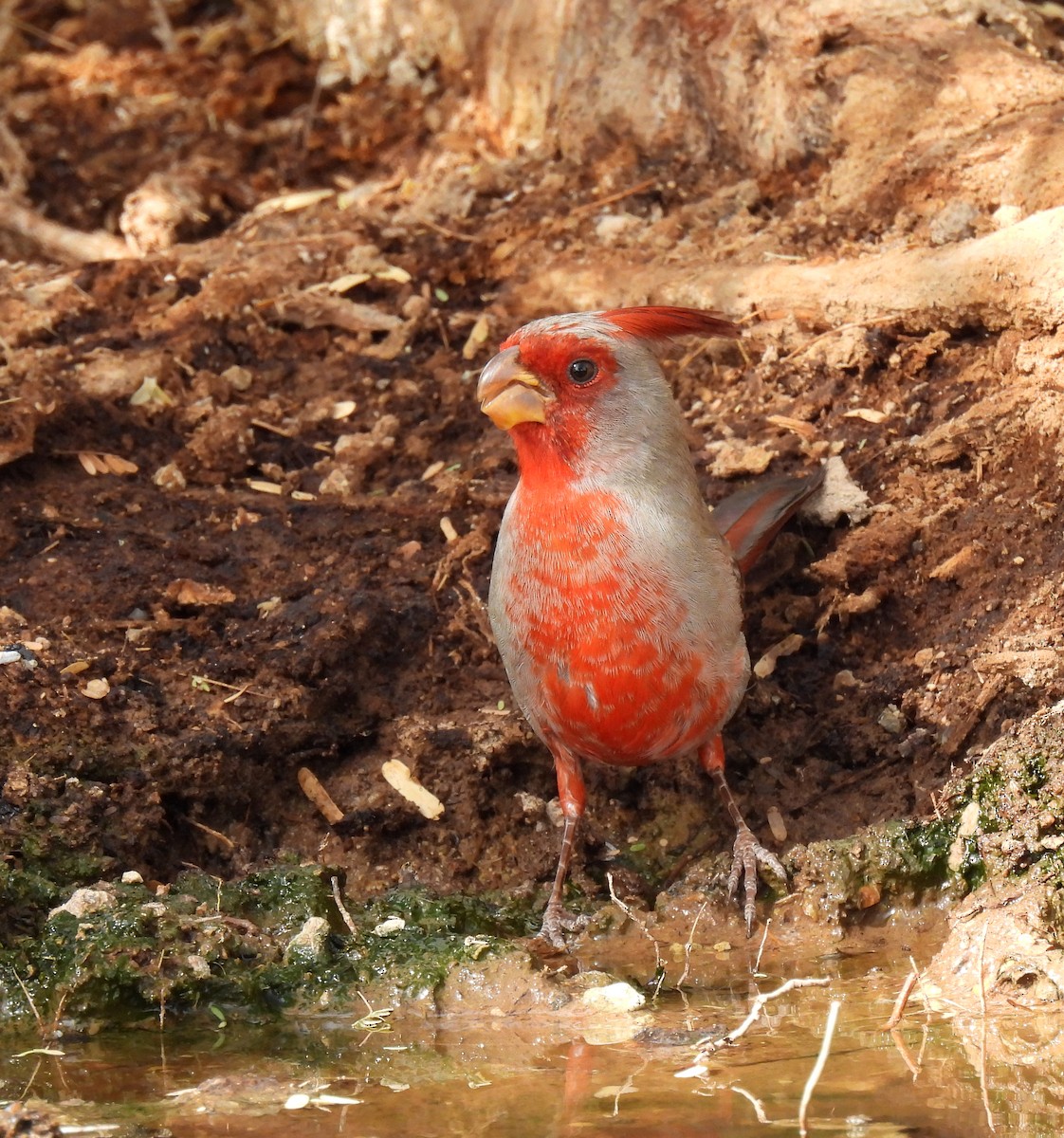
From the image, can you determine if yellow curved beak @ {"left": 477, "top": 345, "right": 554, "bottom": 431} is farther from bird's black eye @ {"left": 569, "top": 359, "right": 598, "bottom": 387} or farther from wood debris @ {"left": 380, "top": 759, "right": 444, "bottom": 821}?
wood debris @ {"left": 380, "top": 759, "right": 444, "bottom": 821}

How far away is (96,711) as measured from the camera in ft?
13.1

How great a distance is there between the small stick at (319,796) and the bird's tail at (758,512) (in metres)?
1.28

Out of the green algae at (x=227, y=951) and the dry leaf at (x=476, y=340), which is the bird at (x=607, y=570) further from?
the dry leaf at (x=476, y=340)

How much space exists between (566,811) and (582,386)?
3.54 feet

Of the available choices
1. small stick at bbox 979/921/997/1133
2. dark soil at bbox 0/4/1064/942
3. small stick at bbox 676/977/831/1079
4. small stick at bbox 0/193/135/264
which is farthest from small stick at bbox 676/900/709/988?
small stick at bbox 0/193/135/264

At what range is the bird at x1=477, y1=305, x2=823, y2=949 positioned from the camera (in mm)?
3705

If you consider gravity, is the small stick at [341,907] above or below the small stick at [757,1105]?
below

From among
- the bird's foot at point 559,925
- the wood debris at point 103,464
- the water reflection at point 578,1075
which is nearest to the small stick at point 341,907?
the water reflection at point 578,1075

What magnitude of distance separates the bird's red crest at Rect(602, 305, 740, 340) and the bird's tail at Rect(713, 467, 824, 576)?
636 mm

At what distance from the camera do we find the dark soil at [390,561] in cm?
397

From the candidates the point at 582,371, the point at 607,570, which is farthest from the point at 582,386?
the point at 607,570

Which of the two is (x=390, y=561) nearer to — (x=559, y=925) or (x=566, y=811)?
(x=566, y=811)

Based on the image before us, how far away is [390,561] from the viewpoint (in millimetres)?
4586

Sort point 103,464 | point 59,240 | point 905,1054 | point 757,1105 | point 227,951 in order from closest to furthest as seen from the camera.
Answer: point 757,1105
point 905,1054
point 227,951
point 103,464
point 59,240
